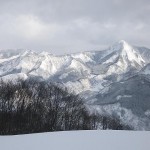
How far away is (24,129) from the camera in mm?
89438

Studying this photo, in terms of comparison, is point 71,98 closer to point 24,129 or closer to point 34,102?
point 34,102

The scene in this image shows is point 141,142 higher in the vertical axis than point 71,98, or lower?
lower

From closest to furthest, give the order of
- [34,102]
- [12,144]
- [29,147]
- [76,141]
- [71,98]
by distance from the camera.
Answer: [29,147] < [12,144] < [76,141] < [34,102] < [71,98]

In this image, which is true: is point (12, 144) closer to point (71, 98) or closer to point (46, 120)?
point (46, 120)

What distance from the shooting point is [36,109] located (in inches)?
3797

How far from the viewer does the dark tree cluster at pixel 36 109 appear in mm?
88875

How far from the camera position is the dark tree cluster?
88.9 metres

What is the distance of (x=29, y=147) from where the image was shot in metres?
24.8

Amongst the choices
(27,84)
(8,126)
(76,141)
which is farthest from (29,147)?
(27,84)

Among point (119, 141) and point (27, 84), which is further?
point (27, 84)

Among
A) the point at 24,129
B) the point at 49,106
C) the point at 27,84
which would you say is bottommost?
the point at 24,129

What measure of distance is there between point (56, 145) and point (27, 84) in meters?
78.0

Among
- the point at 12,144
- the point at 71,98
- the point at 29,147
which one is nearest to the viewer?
the point at 29,147

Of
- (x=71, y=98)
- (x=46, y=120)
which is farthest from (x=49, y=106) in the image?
(x=71, y=98)
